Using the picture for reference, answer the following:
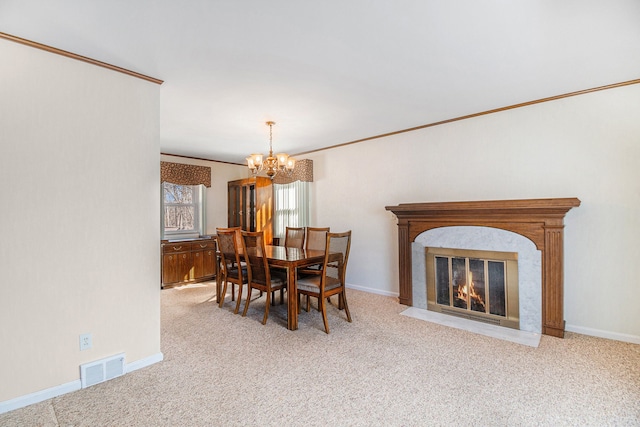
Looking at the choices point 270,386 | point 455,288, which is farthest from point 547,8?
point 270,386

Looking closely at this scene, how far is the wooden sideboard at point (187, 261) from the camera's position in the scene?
16.8 ft

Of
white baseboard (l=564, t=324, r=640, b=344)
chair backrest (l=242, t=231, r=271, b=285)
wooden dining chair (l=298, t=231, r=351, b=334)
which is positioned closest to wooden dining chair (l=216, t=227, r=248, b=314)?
chair backrest (l=242, t=231, r=271, b=285)

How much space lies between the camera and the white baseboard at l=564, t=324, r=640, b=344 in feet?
9.18

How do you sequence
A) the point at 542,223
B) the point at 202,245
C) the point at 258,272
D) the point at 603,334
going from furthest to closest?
the point at 202,245
the point at 258,272
the point at 542,223
the point at 603,334

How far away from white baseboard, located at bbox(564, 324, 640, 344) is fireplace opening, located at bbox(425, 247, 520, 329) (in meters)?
0.51

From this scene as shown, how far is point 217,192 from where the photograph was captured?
6352 mm

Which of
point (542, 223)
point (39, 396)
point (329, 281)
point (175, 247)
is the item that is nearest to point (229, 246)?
point (329, 281)

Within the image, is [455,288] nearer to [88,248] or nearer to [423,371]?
[423,371]

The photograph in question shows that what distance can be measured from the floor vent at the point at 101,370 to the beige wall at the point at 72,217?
0.05m

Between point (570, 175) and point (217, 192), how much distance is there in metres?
5.70

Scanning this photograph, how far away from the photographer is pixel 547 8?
5.92ft

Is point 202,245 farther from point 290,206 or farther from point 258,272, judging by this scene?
point 258,272

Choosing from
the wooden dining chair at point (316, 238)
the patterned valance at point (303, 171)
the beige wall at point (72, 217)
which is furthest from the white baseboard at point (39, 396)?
the patterned valance at point (303, 171)

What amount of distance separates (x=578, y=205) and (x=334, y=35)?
8.74 ft
